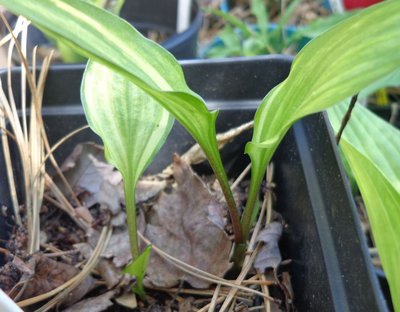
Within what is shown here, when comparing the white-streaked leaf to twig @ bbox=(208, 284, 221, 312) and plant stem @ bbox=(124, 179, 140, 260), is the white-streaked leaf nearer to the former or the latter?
plant stem @ bbox=(124, 179, 140, 260)

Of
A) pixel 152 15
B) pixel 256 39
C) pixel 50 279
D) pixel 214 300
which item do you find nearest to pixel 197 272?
pixel 214 300

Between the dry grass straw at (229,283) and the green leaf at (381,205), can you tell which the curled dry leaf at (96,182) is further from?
the green leaf at (381,205)

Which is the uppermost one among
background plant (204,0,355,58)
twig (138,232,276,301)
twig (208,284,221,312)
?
background plant (204,0,355,58)

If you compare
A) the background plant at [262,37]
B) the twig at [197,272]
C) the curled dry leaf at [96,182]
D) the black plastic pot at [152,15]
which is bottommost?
the twig at [197,272]

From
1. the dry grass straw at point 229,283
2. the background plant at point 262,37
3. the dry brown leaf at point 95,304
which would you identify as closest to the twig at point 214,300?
the dry grass straw at point 229,283

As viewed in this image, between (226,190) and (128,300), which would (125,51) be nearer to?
(226,190)

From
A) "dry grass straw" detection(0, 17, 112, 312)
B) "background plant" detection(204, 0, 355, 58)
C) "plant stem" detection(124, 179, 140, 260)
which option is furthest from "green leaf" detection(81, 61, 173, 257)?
"background plant" detection(204, 0, 355, 58)
